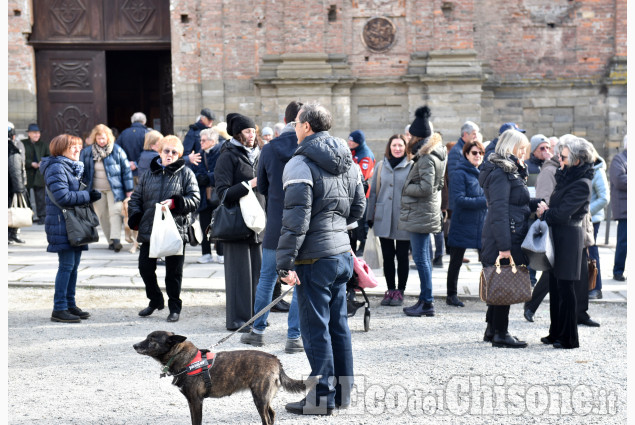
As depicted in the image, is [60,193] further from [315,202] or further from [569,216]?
[569,216]

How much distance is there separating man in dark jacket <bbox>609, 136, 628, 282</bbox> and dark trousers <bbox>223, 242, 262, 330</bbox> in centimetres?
473

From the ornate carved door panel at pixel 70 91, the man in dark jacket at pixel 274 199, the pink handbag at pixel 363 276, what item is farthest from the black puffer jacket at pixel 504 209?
the ornate carved door panel at pixel 70 91

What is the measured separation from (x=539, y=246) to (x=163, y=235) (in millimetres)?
3232

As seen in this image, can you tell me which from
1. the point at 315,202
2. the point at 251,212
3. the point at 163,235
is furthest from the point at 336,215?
the point at 163,235

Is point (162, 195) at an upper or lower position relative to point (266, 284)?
upper

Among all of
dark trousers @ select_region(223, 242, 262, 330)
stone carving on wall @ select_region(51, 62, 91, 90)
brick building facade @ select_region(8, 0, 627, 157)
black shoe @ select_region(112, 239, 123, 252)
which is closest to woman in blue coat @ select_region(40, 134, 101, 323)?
dark trousers @ select_region(223, 242, 262, 330)

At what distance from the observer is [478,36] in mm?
17141

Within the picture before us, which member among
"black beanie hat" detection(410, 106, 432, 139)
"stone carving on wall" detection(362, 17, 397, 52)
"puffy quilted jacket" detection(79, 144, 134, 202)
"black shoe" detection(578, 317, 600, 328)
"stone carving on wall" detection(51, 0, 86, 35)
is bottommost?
"black shoe" detection(578, 317, 600, 328)

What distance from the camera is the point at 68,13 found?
17.1 metres

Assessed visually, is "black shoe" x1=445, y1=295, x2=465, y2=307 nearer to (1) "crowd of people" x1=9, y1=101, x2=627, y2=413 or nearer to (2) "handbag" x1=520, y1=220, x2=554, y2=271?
(1) "crowd of people" x1=9, y1=101, x2=627, y2=413

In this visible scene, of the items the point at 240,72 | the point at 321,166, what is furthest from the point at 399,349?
the point at 240,72

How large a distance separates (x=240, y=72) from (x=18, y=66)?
4.53 meters

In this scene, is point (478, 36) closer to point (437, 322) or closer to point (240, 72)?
point (240, 72)

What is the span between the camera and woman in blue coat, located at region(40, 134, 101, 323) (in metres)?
7.40
